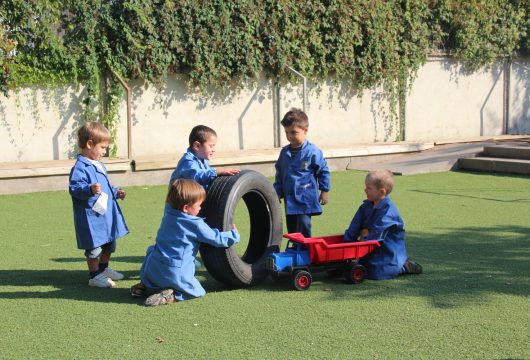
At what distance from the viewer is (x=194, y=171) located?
605 centimetres

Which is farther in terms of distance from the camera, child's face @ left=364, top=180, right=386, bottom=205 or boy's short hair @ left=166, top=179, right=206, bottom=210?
child's face @ left=364, top=180, right=386, bottom=205

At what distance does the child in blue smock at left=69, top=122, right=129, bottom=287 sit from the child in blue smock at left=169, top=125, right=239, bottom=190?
0.59 meters

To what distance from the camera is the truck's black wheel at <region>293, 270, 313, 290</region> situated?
577 centimetres

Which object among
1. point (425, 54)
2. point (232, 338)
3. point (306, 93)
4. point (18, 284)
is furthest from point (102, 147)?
point (425, 54)

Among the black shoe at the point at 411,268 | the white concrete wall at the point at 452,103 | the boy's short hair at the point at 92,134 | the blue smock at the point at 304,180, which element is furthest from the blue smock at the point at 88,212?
the white concrete wall at the point at 452,103

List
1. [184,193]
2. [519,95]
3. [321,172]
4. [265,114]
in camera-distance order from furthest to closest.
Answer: [519,95] < [265,114] < [321,172] < [184,193]

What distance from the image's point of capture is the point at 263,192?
6191 millimetres

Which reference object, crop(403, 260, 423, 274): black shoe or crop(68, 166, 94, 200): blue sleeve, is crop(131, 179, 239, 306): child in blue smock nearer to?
crop(68, 166, 94, 200): blue sleeve

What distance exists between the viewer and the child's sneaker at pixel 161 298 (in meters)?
5.36

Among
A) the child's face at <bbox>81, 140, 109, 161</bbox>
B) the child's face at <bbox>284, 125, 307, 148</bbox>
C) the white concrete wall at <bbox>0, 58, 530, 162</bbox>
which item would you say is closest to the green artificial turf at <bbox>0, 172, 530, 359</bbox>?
the child's face at <bbox>81, 140, 109, 161</bbox>

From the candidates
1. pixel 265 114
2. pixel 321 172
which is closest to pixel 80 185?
pixel 321 172

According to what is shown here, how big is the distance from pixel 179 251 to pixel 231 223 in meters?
0.49

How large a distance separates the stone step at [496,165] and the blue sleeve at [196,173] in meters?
8.80

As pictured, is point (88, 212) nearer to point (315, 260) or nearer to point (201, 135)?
point (201, 135)
